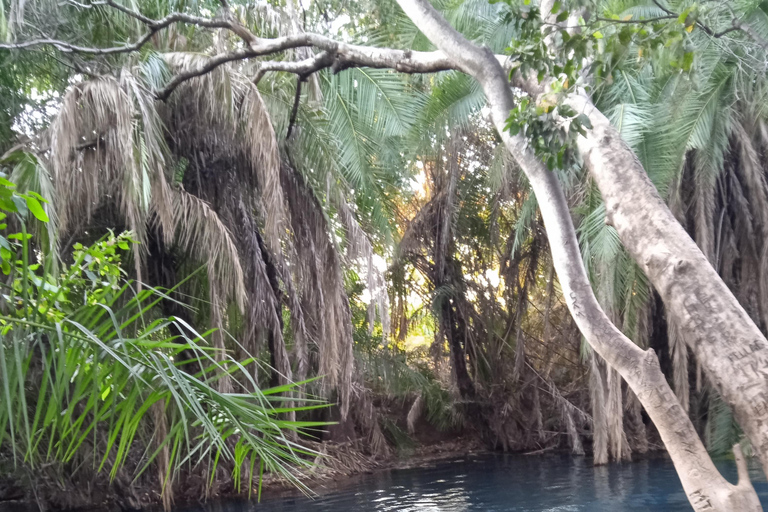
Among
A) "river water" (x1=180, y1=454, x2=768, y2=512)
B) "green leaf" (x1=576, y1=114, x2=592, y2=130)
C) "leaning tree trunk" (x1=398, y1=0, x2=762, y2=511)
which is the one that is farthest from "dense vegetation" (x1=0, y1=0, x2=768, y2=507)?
"river water" (x1=180, y1=454, x2=768, y2=512)

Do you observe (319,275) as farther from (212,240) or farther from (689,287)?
(689,287)

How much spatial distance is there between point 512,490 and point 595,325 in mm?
7575

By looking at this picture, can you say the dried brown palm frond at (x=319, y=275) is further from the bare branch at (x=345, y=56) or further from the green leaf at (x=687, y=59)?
the green leaf at (x=687, y=59)

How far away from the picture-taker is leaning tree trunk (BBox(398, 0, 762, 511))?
12.7 ft

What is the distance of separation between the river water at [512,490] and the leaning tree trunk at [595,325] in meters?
5.44

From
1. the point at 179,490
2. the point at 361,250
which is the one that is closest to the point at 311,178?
the point at 361,250

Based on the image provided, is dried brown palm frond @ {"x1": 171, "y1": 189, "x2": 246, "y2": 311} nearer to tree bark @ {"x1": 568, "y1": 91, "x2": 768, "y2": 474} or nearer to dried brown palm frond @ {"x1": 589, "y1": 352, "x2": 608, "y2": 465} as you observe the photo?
tree bark @ {"x1": 568, "y1": 91, "x2": 768, "y2": 474}

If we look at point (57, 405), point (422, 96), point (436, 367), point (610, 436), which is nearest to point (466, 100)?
point (422, 96)

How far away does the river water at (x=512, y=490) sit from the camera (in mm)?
9789

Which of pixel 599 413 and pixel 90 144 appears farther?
pixel 599 413

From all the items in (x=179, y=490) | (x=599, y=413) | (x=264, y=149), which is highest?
(x=264, y=149)

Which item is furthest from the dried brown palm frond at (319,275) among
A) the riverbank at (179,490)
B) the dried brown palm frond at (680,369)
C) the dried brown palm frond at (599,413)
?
the dried brown palm frond at (680,369)

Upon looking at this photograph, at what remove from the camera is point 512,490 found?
1139 cm

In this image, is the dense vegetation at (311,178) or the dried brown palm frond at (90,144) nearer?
the dried brown palm frond at (90,144)
